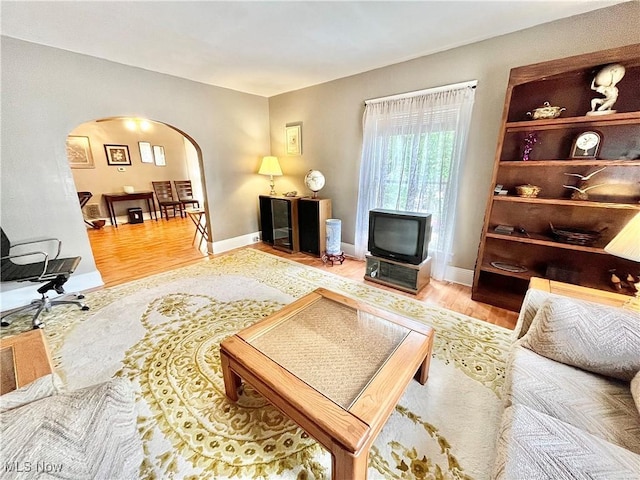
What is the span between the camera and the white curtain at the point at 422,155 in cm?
262

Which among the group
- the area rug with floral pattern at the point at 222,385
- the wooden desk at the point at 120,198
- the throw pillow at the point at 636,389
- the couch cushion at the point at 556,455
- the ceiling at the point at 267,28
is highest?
the ceiling at the point at 267,28

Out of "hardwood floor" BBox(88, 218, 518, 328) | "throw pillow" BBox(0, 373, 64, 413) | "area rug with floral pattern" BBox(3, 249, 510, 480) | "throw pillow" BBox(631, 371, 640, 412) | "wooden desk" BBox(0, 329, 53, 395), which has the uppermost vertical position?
"throw pillow" BBox(0, 373, 64, 413)

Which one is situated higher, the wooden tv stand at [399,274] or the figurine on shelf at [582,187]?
the figurine on shelf at [582,187]

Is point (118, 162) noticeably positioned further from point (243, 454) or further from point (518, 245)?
point (518, 245)

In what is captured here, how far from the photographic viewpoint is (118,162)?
5.82 m

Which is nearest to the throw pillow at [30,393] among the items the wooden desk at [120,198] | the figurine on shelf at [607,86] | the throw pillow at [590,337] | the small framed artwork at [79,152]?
the throw pillow at [590,337]

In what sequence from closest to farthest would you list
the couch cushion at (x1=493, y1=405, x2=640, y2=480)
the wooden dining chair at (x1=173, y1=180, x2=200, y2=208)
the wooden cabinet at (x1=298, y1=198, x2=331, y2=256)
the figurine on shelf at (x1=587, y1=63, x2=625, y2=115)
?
1. the couch cushion at (x1=493, y1=405, x2=640, y2=480)
2. the figurine on shelf at (x1=587, y1=63, x2=625, y2=115)
3. the wooden cabinet at (x1=298, y1=198, x2=331, y2=256)
4. the wooden dining chair at (x1=173, y1=180, x2=200, y2=208)

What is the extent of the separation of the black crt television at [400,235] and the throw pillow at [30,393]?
2621mm

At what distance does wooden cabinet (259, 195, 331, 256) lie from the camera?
12.0 feet

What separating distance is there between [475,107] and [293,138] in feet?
8.53

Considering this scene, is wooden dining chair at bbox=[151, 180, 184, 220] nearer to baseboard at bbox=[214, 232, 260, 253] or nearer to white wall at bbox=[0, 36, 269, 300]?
baseboard at bbox=[214, 232, 260, 253]

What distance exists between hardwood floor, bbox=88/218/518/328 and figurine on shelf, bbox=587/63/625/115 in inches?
69.0

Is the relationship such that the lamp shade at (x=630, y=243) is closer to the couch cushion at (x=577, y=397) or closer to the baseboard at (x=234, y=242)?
the couch cushion at (x=577, y=397)

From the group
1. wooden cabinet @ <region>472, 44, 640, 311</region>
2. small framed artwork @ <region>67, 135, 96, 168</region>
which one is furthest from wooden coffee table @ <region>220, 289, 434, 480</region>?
small framed artwork @ <region>67, 135, 96, 168</region>
